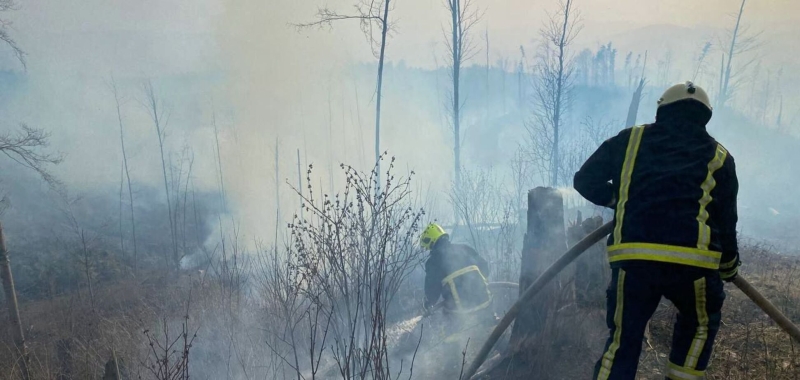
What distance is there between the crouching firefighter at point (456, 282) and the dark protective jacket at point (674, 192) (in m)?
3.10

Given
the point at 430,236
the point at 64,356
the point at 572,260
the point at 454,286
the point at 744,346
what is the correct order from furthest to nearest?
the point at 64,356
the point at 430,236
the point at 454,286
the point at 744,346
the point at 572,260

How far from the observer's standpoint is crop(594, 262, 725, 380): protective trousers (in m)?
2.53

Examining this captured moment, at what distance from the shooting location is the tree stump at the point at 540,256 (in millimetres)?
4379

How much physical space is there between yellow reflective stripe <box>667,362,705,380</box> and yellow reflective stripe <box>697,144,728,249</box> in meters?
0.82

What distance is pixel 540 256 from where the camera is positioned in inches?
179

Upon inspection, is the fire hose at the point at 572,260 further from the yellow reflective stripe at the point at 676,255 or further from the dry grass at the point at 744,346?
the yellow reflective stripe at the point at 676,255

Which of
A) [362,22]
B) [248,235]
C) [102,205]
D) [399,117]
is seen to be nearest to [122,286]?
[248,235]

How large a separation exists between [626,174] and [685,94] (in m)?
0.60

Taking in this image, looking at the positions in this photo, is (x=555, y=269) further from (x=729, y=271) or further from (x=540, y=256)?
(x=729, y=271)

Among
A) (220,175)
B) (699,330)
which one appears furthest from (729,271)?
(220,175)

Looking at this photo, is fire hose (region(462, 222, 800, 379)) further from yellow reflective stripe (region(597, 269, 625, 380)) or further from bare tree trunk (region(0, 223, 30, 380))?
bare tree trunk (region(0, 223, 30, 380))

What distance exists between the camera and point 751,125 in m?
48.7

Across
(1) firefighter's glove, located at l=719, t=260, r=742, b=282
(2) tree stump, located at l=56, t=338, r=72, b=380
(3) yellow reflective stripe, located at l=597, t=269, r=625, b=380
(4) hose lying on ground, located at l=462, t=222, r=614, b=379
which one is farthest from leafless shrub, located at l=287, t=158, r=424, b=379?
(2) tree stump, located at l=56, t=338, r=72, b=380

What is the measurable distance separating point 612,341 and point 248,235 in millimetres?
31237
